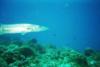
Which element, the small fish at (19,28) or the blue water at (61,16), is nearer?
the small fish at (19,28)

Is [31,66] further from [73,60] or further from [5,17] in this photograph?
[5,17]

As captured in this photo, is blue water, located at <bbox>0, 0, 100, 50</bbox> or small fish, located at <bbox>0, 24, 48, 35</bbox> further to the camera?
blue water, located at <bbox>0, 0, 100, 50</bbox>

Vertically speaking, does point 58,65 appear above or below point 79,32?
below

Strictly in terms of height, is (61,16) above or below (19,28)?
above

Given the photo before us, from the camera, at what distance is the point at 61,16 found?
81.6m

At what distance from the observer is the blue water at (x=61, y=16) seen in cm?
5142

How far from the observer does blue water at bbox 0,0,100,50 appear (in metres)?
51.4

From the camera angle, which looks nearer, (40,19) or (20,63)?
(20,63)

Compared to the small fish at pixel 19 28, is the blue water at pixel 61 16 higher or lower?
higher

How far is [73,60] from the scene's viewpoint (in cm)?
934

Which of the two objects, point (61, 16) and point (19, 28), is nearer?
point (19, 28)

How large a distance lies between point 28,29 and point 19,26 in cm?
45

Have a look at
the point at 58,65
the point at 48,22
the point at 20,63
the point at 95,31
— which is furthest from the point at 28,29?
the point at 48,22

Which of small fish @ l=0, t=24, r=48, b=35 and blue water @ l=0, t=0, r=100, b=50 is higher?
blue water @ l=0, t=0, r=100, b=50
